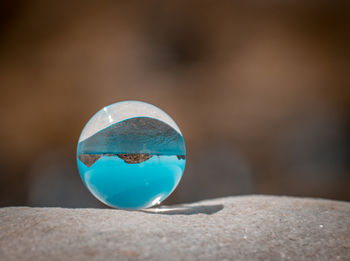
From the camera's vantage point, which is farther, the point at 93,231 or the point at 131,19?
the point at 131,19

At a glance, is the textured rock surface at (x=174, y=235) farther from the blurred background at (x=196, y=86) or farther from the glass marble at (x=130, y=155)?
the blurred background at (x=196, y=86)

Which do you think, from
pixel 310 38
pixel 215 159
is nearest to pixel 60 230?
pixel 215 159

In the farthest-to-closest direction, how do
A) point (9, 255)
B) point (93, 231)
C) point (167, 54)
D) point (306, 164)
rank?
1. point (167, 54)
2. point (306, 164)
3. point (93, 231)
4. point (9, 255)

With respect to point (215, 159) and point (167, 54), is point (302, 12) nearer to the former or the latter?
point (167, 54)

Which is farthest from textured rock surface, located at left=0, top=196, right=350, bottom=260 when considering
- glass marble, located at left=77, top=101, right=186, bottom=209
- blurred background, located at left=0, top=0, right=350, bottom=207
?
blurred background, located at left=0, top=0, right=350, bottom=207

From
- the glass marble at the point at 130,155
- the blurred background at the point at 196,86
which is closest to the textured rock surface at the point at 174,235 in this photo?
the glass marble at the point at 130,155

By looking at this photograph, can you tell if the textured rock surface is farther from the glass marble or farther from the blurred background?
the blurred background
